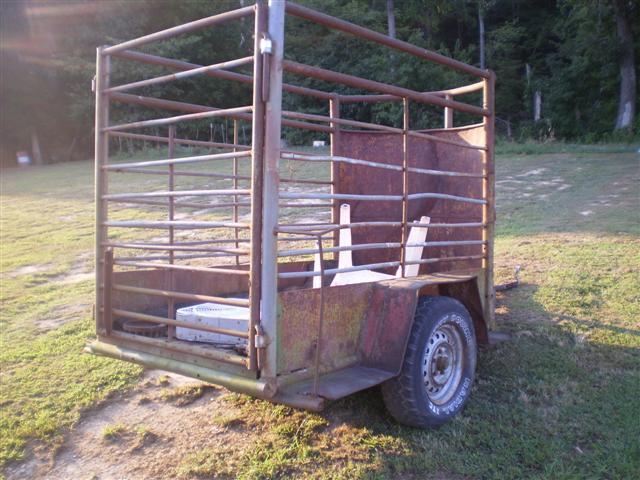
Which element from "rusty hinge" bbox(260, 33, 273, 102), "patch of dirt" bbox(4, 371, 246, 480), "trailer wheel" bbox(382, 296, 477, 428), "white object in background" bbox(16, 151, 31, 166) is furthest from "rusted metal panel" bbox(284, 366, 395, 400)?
"white object in background" bbox(16, 151, 31, 166)

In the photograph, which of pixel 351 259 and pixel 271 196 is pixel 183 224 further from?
pixel 351 259

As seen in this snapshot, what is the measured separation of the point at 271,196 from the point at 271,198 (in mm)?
10

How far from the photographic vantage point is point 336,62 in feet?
104

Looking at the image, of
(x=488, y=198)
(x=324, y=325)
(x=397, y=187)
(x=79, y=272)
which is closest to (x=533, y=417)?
(x=324, y=325)

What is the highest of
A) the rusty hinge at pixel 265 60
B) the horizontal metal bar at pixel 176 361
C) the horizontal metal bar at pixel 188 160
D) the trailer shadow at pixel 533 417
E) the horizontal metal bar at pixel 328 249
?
the rusty hinge at pixel 265 60

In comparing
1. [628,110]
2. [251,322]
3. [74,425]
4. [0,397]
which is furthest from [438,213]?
[628,110]

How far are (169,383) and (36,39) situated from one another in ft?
110

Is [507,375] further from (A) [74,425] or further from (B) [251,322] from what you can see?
(A) [74,425]

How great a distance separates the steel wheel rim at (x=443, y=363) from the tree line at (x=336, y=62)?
2330cm

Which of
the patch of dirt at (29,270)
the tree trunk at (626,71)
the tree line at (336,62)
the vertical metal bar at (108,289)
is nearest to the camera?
the vertical metal bar at (108,289)

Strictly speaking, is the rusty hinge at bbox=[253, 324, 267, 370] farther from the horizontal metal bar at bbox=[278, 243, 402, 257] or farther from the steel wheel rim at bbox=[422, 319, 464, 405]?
the steel wheel rim at bbox=[422, 319, 464, 405]

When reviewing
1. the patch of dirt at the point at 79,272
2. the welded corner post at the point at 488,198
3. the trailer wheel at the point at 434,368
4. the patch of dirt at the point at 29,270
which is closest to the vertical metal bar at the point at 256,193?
the trailer wheel at the point at 434,368

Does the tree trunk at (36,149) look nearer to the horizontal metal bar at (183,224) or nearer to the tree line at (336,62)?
the tree line at (336,62)

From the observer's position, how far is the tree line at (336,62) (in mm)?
28359
